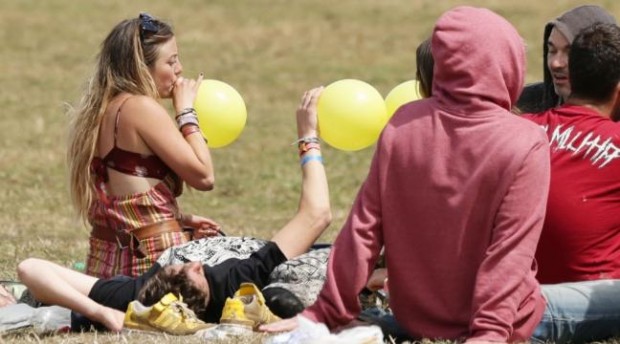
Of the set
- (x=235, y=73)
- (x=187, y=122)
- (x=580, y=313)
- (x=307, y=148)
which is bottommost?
(x=235, y=73)

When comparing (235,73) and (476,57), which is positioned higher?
(476,57)

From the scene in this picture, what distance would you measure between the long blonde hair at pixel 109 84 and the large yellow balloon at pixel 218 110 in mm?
351

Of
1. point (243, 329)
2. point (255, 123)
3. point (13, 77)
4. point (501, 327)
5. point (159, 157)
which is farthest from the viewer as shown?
point (13, 77)

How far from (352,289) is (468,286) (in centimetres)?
42

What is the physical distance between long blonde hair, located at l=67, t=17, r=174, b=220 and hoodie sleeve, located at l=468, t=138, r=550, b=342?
226 centimetres

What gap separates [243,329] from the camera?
541 centimetres

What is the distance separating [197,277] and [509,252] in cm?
149

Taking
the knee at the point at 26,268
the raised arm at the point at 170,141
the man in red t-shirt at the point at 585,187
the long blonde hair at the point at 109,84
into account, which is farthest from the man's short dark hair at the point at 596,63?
the knee at the point at 26,268

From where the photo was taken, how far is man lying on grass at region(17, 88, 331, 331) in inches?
227

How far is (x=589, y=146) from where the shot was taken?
5.58 meters

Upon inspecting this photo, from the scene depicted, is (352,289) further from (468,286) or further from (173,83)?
(173,83)

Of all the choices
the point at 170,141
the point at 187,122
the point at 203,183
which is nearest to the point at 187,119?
the point at 187,122

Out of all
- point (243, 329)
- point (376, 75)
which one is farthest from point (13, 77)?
point (243, 329)

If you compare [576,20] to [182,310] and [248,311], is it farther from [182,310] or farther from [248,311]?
[182,310]
